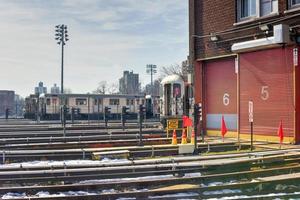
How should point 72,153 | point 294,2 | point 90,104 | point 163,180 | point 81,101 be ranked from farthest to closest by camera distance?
point 90,104
point 81,101
point 294,2
point 72,153
point 163,180

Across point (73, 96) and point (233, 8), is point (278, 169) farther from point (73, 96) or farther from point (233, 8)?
point (73, 96)

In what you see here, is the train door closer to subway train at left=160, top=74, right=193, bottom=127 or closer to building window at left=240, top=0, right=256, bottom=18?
subway train at left=160, top=74, right=193, bottom=127

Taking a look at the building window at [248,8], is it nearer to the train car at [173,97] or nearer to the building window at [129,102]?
the train car at [173,97]

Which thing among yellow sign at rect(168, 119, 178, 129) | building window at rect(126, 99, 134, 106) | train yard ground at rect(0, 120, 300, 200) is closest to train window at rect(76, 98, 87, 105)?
building window at rect(126, 99, 134, 106)

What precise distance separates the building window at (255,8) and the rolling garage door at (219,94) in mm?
2300

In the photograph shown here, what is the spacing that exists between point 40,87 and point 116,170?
105 m

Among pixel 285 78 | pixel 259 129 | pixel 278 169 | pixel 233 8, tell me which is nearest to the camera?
pixel 278 169

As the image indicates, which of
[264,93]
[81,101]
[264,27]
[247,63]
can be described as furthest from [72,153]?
[81,101]

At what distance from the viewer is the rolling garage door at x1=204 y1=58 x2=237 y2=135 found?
2278 centimetres

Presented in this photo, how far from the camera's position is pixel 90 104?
5291 centimetres

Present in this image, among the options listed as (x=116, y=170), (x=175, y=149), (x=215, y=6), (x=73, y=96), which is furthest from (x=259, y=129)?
(x=73, y=96)

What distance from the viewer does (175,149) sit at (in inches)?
679

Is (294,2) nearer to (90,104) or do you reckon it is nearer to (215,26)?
(215,26)

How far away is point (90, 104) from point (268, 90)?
34.8m
